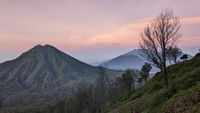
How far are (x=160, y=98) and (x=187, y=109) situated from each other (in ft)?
31.8

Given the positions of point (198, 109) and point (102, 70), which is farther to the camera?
point (102, 70)

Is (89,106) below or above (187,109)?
below

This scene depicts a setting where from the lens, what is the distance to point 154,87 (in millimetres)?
47688

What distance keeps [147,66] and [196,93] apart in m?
66.1

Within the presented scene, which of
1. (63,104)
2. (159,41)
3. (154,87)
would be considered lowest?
(63,104)

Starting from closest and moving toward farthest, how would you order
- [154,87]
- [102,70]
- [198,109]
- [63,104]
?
1. [198,109]
2. [154,87]
3. [102,70]
4. [63,104]

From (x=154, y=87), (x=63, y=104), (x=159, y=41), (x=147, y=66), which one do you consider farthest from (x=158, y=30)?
(x=63, y=104)

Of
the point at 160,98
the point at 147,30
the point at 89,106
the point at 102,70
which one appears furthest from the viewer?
the point at 89,106

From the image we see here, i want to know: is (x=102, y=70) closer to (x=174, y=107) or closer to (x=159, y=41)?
(x=159, y=41)

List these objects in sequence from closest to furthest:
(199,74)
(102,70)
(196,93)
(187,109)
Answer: (187,109) → (196,93) → (199,74) → (102,70)

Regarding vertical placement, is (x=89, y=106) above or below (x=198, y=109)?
below

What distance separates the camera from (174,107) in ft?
78.4

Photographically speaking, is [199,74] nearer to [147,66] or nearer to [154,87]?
[154,87]

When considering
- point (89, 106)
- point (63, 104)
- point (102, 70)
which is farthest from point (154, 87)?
point (63, 104)
